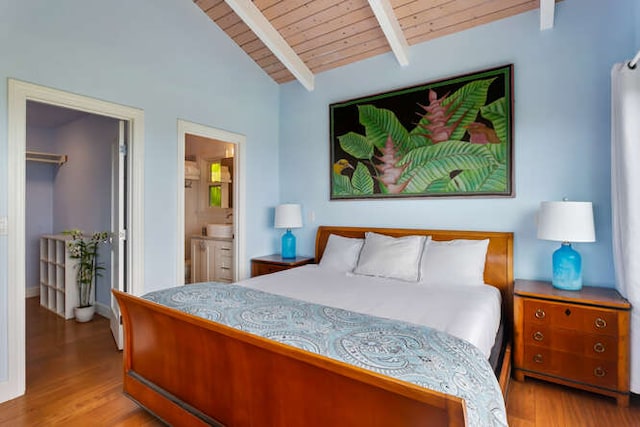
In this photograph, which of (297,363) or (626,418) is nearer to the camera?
(297,363)

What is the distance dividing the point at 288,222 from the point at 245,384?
2.45m

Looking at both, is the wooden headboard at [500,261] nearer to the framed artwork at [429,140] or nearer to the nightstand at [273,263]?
the framed artwork at [429,140]

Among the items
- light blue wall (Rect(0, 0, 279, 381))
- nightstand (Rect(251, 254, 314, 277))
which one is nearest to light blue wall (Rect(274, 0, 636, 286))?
nightstand (Rect(251, 254, 314, 277))

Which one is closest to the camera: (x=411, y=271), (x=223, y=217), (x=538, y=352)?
(x=538, y=352)

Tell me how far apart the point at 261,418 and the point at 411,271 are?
172 cm

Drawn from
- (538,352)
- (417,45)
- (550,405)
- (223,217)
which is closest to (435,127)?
(417,45)

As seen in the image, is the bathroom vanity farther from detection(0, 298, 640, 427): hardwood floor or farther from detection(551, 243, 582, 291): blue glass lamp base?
detection(551, 243, 582, 291): blue glass lamp base

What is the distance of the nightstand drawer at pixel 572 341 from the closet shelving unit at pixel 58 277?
4516 millimetres

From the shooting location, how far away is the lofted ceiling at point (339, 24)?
2.80 meters

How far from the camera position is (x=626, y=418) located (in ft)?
6.40

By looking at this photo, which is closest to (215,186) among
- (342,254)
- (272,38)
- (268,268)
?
(268,268)

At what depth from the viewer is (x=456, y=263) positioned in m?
2.64

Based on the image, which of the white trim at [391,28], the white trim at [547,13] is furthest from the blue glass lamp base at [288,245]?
the white trim at [547,13]

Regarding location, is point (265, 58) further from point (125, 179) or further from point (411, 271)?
point (411, 271)
